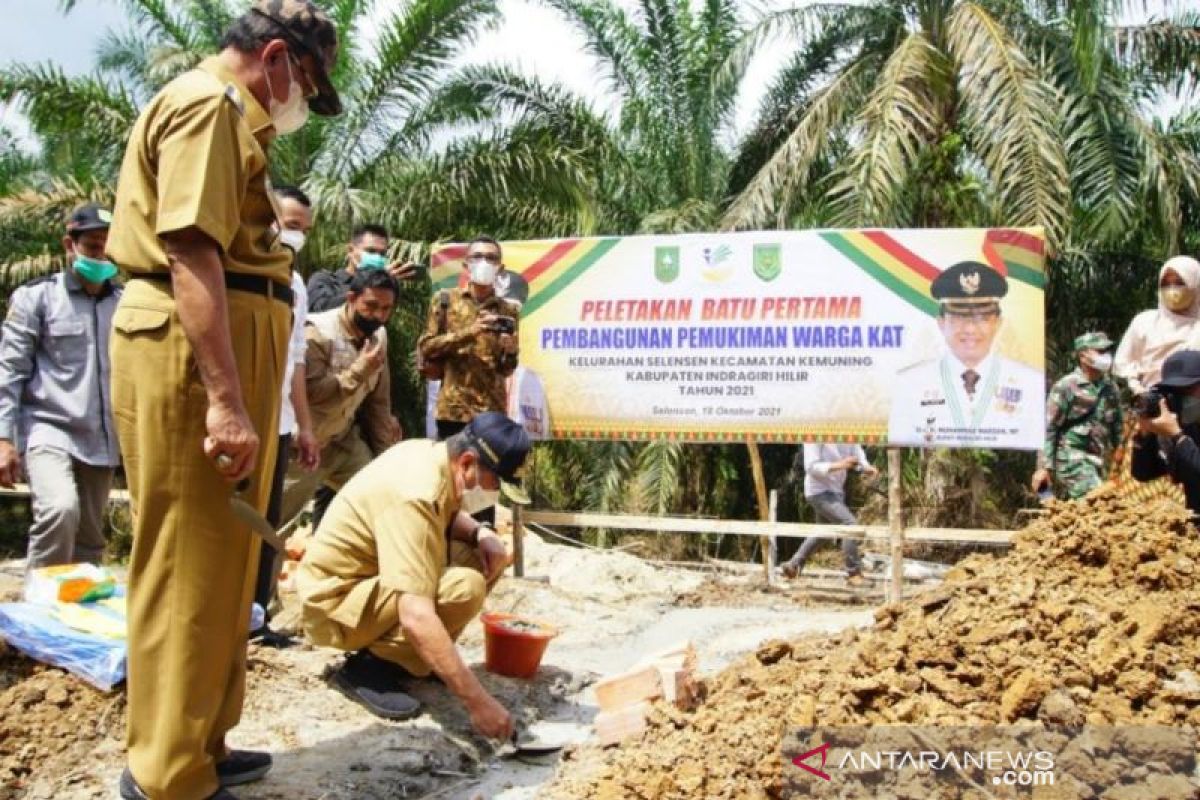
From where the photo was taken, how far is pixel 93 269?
14.9 feet

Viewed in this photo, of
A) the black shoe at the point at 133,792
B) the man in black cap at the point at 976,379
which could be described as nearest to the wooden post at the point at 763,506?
the man in black cap at the point at 976,379

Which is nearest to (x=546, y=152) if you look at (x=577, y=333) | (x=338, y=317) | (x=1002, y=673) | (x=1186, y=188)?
(x=577, y=333)

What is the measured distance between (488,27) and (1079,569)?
11018 mm

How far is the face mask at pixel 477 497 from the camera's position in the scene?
12.7 ft

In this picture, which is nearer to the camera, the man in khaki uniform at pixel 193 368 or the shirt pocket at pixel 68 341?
the man in khaki uniform at pixel 193 368

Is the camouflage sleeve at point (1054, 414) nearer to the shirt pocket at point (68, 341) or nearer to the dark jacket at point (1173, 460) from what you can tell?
the dark jacket at point (1173, 460)

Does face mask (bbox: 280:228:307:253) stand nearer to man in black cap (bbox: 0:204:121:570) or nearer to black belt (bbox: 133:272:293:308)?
man in black cap (bbox: 0:204:121:570)

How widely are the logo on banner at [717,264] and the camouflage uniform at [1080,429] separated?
2137 mm

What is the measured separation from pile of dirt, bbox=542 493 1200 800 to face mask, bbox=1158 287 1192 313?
2586 mm

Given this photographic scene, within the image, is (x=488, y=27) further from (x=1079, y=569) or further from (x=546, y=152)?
(x=1079, y=569)

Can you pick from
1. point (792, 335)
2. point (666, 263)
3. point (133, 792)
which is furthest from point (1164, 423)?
Answer: point (133, 792)

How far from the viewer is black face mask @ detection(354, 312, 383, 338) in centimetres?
545

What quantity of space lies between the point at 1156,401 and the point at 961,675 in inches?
89.2

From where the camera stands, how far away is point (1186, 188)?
41.2 ft
